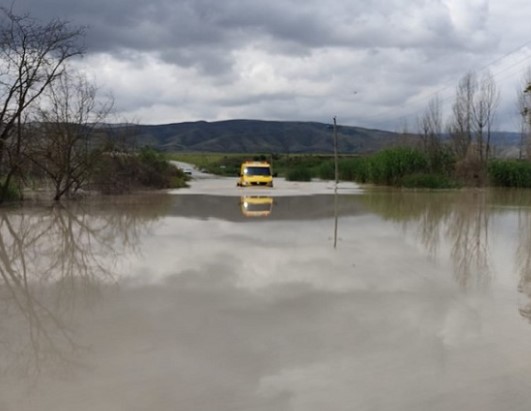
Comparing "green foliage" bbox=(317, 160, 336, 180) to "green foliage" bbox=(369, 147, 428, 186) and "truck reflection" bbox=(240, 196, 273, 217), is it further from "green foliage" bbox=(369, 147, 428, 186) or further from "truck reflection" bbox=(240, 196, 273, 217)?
"truck reflection" bbox=(240, 196, 273, 217)

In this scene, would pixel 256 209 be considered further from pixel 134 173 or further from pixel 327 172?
pixel 327 172

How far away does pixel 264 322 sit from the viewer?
7301mm

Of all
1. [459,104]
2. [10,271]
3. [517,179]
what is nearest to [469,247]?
[10,271]

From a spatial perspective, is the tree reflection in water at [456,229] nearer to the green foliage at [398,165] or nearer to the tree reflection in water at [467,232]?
the tree reflection in water at [467,232]

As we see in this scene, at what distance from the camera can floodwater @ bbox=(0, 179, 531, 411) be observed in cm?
514

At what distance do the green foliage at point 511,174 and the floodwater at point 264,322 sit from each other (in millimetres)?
33316

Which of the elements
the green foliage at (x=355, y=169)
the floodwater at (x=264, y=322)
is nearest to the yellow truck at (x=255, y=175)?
the green foliage at (x=355, y=169)

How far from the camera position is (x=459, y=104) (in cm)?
5578

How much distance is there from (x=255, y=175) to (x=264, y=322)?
1434 inches

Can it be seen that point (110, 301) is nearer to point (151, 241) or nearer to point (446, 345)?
point (446, 345)

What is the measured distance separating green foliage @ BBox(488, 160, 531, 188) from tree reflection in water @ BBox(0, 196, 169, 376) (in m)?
31.8

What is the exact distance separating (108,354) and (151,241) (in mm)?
8362

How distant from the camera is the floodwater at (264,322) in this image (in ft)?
16.9

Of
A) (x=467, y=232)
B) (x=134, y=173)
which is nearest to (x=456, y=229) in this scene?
(x=467, y=232)
